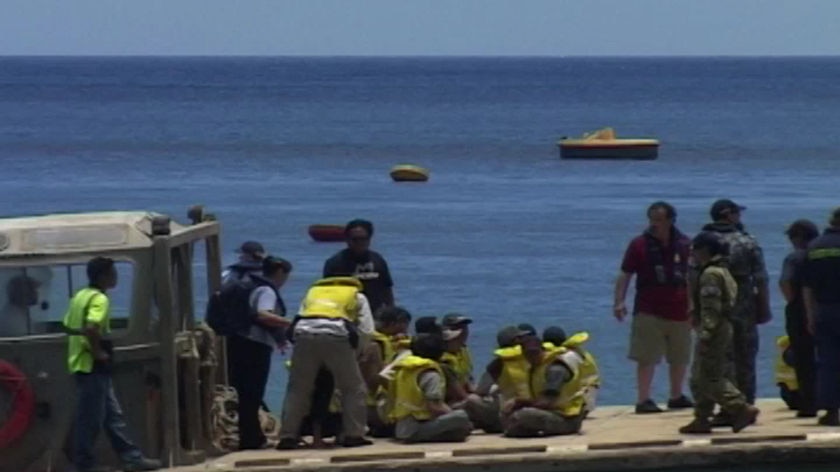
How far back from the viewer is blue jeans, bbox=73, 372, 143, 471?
12688mm

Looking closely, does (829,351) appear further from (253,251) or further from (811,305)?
(253,251)

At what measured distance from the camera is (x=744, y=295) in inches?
573

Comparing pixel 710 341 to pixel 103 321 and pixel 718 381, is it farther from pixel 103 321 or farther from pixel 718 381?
pixel 103 321

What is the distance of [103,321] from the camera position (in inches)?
499

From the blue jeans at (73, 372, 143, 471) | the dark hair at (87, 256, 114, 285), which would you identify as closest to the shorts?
the blue jeans at (73, 372, 143, 471)

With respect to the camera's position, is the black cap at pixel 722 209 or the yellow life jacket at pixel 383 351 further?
the black cap at pixel 722 209

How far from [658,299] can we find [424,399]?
2251 mm

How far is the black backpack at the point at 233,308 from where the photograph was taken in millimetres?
13875

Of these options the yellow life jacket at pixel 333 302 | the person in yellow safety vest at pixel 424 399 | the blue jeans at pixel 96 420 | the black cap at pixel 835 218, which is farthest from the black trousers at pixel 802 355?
the blue jeans at pixel 96 420

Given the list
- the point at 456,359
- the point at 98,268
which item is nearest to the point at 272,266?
the point at 456,359

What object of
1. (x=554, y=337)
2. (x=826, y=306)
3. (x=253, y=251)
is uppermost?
(x=253, y=251)

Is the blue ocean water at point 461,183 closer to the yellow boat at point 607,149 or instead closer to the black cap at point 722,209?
the yellow boat at point 607,149

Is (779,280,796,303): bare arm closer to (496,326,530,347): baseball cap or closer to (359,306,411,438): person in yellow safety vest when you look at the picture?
(496,326,530,347): baseball cap

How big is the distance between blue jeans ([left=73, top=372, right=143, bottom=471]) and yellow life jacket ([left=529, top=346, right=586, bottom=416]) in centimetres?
262
